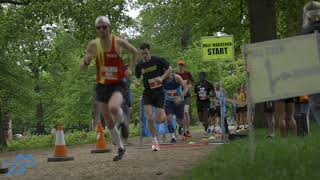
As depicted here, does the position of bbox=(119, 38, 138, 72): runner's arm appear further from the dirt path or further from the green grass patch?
the green grass patch

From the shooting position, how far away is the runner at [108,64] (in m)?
8.12

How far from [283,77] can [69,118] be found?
156ft

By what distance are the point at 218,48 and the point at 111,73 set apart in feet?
19.0

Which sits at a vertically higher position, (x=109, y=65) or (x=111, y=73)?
(x=109, y=65)

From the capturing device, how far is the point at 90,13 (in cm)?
2311

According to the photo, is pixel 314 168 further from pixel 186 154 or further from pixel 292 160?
pixel 186 154

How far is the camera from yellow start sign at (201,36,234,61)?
44.4 feet

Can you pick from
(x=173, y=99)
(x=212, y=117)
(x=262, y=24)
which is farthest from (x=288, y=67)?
(x=212, y=117)

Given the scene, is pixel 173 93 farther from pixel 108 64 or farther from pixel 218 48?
pixel 108 64

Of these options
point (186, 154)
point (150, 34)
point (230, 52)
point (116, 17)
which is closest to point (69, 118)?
point (150, 34)

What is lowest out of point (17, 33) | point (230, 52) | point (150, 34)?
point (230, 52)

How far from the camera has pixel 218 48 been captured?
537 inches

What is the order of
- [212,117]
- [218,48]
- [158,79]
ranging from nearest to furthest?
[158,79] < [218,48] < [212,117]

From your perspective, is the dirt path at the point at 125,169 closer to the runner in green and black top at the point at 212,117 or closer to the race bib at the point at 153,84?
the race bib at the point at 153,84
